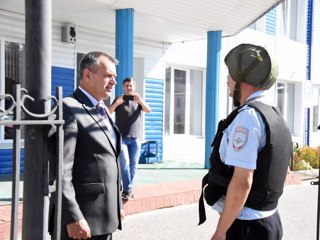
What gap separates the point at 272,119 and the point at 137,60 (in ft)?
31.3

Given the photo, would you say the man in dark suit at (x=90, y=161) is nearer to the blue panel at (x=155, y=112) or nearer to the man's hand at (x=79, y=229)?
the man's hand at (x=79, y=229)

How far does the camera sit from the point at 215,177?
2.41 m

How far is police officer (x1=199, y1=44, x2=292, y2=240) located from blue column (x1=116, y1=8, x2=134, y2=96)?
232 inches

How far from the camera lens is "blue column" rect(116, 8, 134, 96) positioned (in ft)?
27.2

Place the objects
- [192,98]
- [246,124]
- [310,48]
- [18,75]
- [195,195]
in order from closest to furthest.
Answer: [246,124]
[195,195]
[18,75]
[192,98]
[310,48]

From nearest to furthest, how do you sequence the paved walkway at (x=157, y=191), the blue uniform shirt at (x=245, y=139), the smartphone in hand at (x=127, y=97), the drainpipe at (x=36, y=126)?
1. the drainpipe at (x=36, y=126)
2. the blue uniform shirt at (x=245, y=139)
3. the paved walkway at (x=157, y=191)
4. the smartphone in hand at (x=127, y=97)

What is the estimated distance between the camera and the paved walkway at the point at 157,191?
19.9 feet

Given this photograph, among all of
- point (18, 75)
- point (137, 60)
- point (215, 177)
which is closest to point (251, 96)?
point (215, 177)

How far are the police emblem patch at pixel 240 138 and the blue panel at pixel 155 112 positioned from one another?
9.43 metres

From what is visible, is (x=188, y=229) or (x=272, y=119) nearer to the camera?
(x=272, y=119)

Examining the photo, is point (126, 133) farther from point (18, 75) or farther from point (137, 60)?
point (137, 60)

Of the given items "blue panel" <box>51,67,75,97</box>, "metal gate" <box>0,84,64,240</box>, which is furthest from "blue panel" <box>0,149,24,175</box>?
"metal gate" <box>0,84,64,240</box>

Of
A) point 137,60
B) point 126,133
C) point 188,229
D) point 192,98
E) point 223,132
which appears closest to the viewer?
point 223,132

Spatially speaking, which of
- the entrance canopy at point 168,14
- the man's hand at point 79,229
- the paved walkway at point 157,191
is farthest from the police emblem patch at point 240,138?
the entrance canopy at point 168,14
